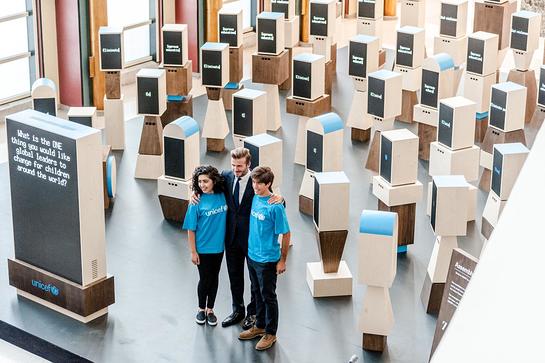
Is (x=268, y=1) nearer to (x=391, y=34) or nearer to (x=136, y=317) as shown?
(x=391, y=34)

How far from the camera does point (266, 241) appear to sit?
4.79 metres

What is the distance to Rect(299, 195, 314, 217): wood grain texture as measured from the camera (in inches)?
283

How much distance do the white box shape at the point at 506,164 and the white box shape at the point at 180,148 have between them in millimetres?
2330

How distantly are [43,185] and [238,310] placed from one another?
1426mm

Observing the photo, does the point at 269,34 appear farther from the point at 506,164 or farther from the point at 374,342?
the point at 374,342

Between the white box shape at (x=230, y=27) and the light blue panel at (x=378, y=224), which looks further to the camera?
the white box shape at (x=230, y=27)

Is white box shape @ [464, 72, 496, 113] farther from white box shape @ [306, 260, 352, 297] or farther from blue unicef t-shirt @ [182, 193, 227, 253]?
blue unicef t-shirt @ [182, 193, 227, 253]

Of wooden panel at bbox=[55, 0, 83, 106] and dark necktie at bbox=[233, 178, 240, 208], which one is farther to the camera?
wooden panel at bbox=[55, 0, 83, 106]

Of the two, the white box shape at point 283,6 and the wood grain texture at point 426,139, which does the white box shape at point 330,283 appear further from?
the white box shape at point 283,6

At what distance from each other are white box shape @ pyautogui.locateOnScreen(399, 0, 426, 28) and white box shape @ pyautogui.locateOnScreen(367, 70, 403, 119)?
336 centimetres

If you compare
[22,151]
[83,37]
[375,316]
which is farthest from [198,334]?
[83,37]

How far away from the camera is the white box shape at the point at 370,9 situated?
1066cm

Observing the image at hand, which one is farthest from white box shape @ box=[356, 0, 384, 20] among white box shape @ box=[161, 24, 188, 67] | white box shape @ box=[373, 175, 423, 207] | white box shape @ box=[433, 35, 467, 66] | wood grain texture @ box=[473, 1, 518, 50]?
white box shape @ box=[373, 175, 423, 207]

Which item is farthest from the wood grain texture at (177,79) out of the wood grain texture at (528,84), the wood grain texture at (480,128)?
the wood grain texture at (528,84)
